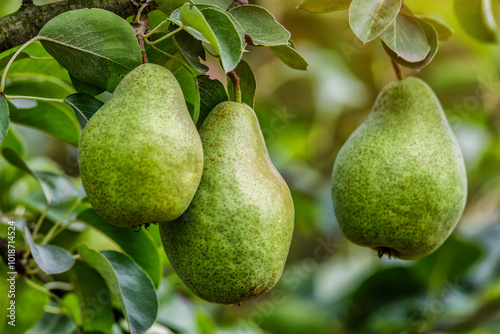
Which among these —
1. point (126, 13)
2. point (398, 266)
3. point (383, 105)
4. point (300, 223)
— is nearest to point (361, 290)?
point (398, 266)

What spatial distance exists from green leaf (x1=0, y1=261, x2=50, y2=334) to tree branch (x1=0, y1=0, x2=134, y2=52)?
0.46 m

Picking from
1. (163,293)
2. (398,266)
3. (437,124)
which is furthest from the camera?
(398,266)

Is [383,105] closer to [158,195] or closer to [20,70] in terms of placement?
[158,195]

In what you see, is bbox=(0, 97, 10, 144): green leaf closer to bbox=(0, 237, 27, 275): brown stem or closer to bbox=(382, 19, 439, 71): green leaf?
bbox=(0, 237, 27, 275): brown stem

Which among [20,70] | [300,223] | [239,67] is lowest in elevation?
[300,223]

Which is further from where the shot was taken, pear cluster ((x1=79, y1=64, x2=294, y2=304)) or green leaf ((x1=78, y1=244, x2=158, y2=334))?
green leaf ((x1=78, y1=244, x2=158, y2=334))

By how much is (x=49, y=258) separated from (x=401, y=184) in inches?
22.5

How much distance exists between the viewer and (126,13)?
36.5 inches

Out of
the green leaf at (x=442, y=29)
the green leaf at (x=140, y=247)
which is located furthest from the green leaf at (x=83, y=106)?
the green leaf at (x=442, y=29)

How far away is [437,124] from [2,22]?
74 centimetres

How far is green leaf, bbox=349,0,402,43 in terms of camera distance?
0.88 metres

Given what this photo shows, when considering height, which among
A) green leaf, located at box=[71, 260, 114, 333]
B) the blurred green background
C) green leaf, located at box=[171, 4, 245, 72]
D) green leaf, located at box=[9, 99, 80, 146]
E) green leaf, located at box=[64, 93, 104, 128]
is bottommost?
the blurred green background

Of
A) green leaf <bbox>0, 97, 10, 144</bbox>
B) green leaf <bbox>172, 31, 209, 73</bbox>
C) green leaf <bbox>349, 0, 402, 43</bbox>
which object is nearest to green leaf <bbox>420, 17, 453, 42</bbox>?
green leaf <bbox>349, 0, 402, 43</bbox>

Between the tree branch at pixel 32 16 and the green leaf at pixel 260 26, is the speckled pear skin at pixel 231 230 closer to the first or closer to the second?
the green leaf at pixel 260 26
